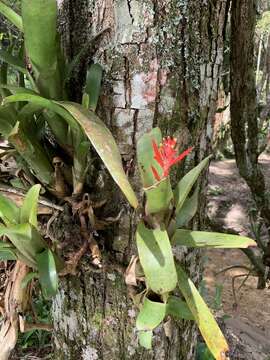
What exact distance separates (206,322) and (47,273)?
215mm

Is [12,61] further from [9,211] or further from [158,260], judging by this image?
[158,260]

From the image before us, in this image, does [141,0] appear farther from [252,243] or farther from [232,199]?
[232,199]

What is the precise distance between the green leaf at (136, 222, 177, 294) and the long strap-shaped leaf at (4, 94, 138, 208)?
4 cm

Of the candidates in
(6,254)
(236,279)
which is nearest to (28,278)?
(6,254)

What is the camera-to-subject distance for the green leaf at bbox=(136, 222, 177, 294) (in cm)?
51

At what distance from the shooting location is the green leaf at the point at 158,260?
0.51 m

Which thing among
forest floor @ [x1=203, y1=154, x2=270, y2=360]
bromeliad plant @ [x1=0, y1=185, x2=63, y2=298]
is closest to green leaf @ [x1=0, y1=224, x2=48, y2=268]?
bromeliad plant @ [x1=0, y1=185, x2=63, y2=298]

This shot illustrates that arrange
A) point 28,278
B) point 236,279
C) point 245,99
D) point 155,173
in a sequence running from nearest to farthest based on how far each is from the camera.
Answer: point 155,173 → point 28,278 → point 245,99 → point 236,279

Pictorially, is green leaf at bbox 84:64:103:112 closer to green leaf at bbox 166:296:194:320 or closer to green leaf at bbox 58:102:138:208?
green leaf at bbox 58:102:138:208

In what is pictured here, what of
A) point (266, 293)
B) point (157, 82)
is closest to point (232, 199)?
point (266, 293)

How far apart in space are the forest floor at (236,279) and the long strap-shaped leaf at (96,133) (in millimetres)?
1007

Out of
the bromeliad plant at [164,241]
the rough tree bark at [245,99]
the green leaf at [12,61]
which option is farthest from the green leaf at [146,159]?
the rough tree bark at [245,99]

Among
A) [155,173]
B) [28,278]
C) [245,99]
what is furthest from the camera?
[245,99]

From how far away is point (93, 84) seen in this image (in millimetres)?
628
